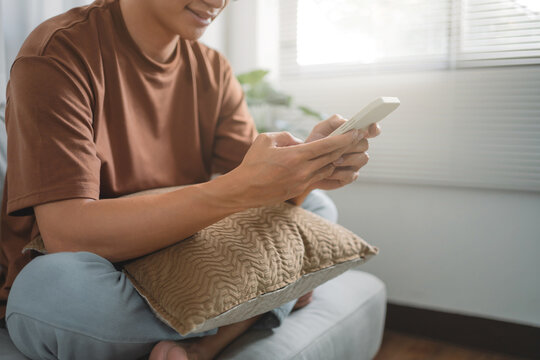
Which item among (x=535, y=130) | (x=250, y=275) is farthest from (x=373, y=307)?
(x=535, y=130)

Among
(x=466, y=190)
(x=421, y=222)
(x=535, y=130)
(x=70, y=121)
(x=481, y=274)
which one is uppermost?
(x=70, y=121)

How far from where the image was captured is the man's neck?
1.05 m

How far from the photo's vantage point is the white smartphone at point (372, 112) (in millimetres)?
685

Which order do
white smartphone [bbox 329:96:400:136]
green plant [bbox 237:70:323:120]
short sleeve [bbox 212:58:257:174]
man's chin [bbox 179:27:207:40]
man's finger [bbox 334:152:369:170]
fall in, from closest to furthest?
white smartphone [bbox 329:96:400:136], man's finger [bbox 334:152:369:170], man's chin [bbox 179:27:207:40], short sleeve [bbox 212:58:257:174], green plant [bbox 237:70:323:120]

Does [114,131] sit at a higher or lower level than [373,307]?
higher

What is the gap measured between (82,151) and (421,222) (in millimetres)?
1371

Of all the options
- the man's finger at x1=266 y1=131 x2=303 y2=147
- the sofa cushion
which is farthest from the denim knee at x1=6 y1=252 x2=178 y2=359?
the man's finger at x1=266 y1=131 x2=303 y2=147

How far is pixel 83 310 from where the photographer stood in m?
0.69

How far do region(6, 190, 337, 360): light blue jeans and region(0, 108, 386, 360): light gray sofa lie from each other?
11 centimetres

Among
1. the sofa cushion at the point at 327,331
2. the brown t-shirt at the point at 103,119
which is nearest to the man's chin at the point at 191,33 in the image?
the brown t-shirt at the point at 103,119

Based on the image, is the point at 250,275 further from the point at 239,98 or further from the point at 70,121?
the point at 239,98

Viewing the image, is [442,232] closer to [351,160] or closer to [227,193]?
[351,160]

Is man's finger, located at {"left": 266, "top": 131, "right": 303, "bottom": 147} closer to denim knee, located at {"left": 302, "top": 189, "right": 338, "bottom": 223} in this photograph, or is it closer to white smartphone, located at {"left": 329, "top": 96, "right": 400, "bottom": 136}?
white smartphone, located at {"left": 329, "top": 96, "right": 400, "bottom": 136}

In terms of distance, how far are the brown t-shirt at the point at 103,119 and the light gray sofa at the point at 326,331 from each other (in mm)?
276
